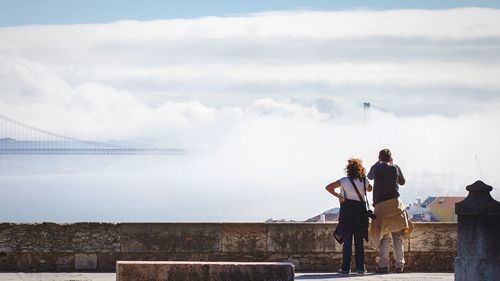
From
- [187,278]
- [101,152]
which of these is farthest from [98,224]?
[101,152]

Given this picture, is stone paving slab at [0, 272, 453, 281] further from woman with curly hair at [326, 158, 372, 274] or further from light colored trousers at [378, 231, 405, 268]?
woman with curly hair at [326, 158, 372, 274]

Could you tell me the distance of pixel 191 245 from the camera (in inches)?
653

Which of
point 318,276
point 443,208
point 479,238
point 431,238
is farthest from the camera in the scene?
point 443,208

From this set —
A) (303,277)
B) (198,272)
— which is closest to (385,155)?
(303,277)

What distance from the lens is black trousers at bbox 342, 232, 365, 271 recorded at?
1583 cm

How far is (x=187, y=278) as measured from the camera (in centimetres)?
1305

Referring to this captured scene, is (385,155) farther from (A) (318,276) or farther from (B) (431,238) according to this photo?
(A) (318,276)

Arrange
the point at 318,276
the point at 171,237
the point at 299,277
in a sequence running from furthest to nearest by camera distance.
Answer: the point at 171,237
the point at 318,276
the point at 299,277

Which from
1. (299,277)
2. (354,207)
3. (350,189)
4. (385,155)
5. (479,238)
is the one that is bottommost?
(299,277)

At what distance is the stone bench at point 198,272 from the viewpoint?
13.0 m

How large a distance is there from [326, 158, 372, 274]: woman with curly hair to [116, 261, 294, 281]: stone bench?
3008mm

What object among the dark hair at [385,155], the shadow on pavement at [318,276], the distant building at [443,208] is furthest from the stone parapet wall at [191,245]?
the distant building at [443,208]

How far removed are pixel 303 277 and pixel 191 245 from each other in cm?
179

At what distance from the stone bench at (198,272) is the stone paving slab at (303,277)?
1.84 metres
